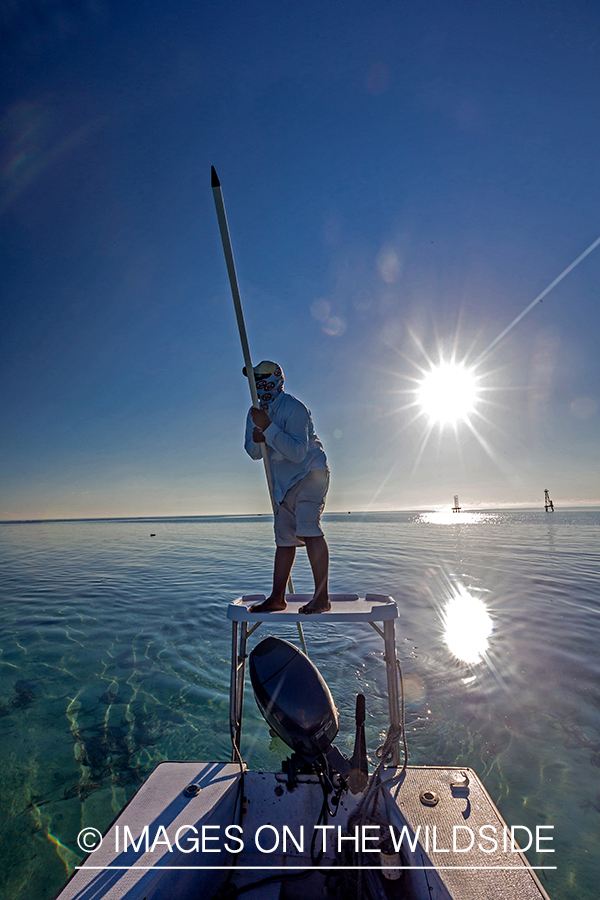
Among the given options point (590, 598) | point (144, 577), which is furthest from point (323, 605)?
point (144, 577)

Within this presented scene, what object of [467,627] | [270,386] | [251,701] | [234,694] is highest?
[270,386]

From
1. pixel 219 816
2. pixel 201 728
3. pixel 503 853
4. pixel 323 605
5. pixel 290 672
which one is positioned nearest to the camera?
pixel 503 853

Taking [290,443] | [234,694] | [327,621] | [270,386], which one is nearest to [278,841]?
[234,694]

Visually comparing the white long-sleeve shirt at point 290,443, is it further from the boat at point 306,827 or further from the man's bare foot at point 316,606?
the boat at point 306,827

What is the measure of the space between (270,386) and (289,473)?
847 millimetres

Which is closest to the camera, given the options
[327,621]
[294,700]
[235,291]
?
[294,700]

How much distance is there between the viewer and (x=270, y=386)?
138 inches

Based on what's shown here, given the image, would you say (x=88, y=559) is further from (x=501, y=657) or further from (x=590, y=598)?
(x=590, y=598)

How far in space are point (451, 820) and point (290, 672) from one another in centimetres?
126

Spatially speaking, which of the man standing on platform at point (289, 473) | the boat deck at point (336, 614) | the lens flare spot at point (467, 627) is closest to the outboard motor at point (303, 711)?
the boat deck at point (336, 614)

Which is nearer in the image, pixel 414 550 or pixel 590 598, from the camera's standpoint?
pixel 590 598

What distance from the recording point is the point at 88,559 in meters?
18.1

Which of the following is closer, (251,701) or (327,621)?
(327,621)

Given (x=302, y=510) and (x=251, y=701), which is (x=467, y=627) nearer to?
(x=251, y=701)
